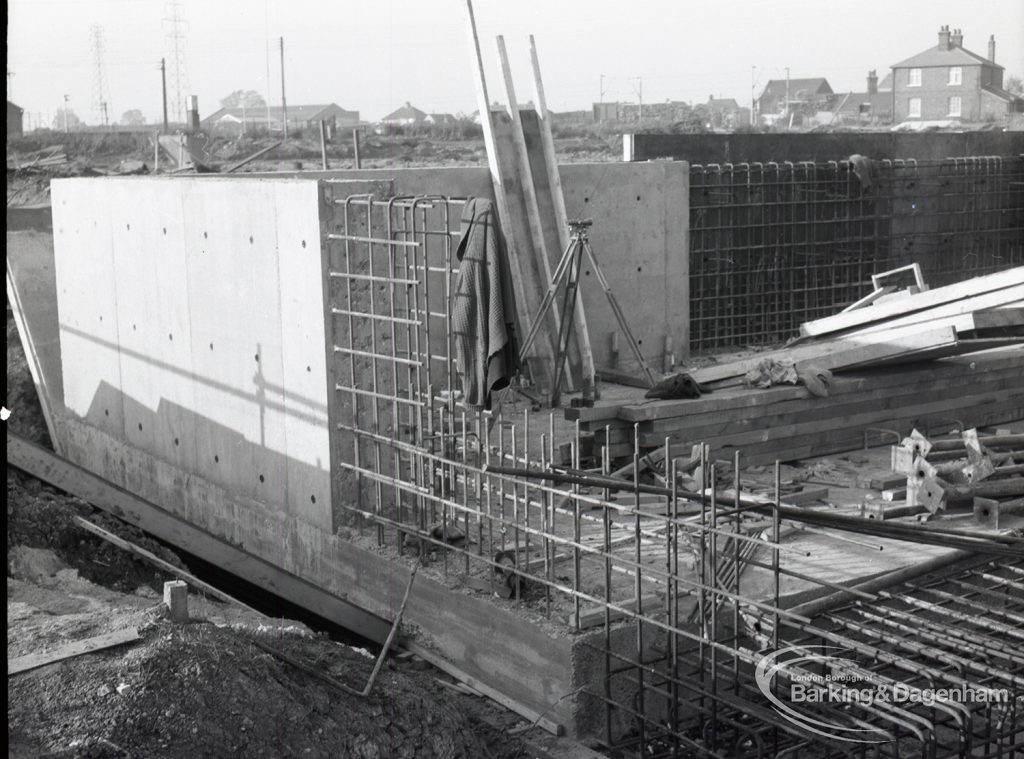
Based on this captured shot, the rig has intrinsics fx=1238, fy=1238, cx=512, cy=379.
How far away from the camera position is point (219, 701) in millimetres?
5480

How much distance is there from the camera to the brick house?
57250 millimetres

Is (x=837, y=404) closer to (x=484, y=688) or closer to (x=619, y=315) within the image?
(x=619, y=315)

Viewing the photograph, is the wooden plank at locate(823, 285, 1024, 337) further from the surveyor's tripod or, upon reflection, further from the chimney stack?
the chimney stack

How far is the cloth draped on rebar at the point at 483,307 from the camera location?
745 cm

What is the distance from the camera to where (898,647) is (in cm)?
677

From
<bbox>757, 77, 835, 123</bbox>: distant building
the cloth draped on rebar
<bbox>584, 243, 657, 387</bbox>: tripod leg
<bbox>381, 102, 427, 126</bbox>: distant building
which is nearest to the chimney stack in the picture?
<bbox>757, 77, 835, 123</bbox>: distant building

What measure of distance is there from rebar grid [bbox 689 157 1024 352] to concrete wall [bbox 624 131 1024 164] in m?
0.95

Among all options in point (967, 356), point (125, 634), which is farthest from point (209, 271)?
point (967, 356)

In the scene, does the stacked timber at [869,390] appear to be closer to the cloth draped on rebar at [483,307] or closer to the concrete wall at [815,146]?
the cloth draped on rebar at [483,307]

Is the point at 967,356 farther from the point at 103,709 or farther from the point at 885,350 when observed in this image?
the point at 103,709

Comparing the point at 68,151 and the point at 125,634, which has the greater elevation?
the point at 68,151

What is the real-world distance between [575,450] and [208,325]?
4.41 metres

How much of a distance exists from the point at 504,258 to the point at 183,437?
4268 mm

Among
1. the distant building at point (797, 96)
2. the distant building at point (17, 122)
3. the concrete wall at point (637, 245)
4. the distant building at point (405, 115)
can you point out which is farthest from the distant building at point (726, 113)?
the concrete wall at point (637, 245)
